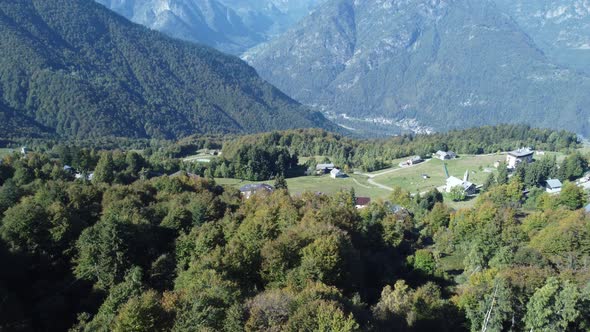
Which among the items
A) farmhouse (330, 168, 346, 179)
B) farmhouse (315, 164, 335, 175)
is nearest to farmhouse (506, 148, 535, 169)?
farmhouse (330, 168, 346, 179)

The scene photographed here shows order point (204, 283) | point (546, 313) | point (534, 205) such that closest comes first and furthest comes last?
point (204, 283), point (546, 313), point (534, 205)

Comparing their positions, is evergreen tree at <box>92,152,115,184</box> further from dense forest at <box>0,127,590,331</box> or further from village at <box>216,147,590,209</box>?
village at <box>216,147,590,209</box>

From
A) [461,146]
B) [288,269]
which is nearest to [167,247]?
[288,269]

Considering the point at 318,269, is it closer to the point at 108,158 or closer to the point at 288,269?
the point at 288,269

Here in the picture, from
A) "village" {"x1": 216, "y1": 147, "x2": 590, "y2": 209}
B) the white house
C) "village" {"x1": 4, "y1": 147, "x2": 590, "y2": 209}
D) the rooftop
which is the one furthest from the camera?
the white house

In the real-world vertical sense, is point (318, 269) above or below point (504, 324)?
above

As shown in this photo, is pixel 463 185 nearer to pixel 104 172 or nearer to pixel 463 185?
pixel 463 185
